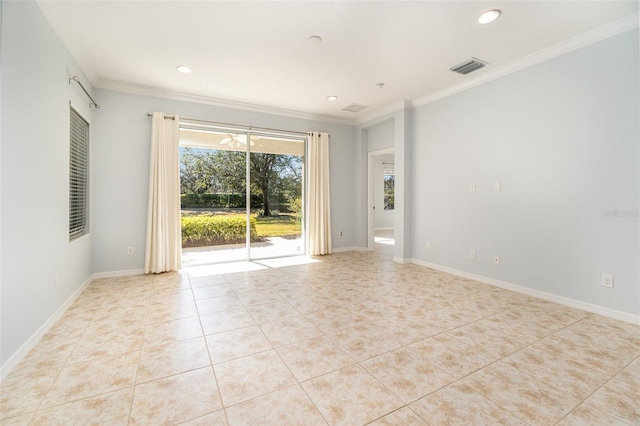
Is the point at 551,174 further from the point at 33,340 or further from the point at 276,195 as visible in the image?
the point at 33,340

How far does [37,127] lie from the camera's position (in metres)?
2.37

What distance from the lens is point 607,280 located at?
2.81 m

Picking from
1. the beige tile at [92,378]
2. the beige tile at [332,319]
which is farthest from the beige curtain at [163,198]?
the beige tile at [332,319]

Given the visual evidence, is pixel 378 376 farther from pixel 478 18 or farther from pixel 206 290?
pixel 478 18

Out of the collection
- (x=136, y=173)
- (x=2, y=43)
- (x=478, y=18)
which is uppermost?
(x=478, y=18)

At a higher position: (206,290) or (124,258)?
(124,258)

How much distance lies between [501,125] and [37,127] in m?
4.93

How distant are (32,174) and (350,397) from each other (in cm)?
293

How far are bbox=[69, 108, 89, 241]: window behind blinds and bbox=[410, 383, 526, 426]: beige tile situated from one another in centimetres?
395

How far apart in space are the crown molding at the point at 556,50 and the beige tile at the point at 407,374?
139 inches

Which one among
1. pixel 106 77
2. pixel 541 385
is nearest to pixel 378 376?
pixel 541 385

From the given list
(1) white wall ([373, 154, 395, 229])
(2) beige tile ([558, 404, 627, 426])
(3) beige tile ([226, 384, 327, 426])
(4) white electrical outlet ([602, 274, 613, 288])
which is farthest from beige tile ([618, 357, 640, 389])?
(1) white wall ([373, 154, 395, 229])

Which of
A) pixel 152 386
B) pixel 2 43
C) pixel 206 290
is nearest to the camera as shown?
pixel 152 386

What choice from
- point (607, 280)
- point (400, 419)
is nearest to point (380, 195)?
point (607, 280)
